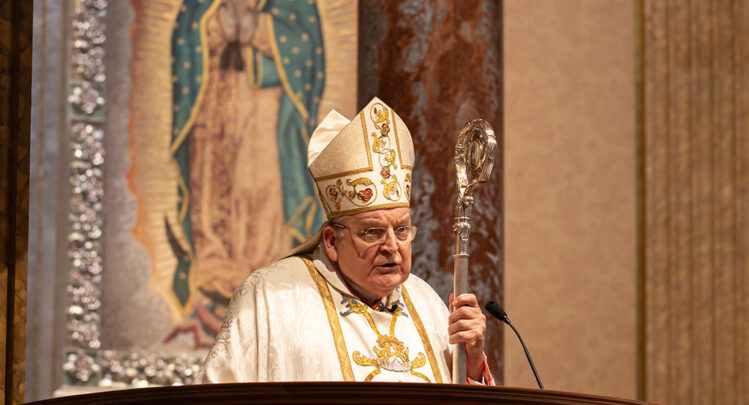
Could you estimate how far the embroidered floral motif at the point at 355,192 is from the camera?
3.29 meters

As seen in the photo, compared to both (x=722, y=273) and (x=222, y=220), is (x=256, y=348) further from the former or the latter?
(x=722, y=273)

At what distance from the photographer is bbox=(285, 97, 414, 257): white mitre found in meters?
3.31

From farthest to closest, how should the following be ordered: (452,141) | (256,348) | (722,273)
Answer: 1. (722,273)
2. (452,141)
3. (256,348)

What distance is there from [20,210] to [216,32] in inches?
107

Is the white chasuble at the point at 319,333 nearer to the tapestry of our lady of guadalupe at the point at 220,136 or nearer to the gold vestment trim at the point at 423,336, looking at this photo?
the gold vestment trim at the point at 423,336

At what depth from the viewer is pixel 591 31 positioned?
5.82 meters

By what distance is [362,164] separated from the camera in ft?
11.2

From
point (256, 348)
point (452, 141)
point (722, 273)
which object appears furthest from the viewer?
point (722, 273)

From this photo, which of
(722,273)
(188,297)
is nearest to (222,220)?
(188,297)

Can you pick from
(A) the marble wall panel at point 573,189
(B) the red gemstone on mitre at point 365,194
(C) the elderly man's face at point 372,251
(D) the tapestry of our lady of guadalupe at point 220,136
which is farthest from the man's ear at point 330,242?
(A) the marble wall panel at point 573,189

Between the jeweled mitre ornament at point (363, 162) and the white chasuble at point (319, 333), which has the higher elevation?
the jeweled mitre ornament at point (363, 162)

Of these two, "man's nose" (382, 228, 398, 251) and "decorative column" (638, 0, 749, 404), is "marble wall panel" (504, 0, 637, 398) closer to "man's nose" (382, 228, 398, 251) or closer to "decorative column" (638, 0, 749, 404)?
"decorative column" (638, 0, 749, 404)

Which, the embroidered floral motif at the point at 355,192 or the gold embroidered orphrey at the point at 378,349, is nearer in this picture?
the gold embroidered orphrey at the point at 378,349

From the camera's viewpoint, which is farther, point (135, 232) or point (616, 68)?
point (616, 68)
